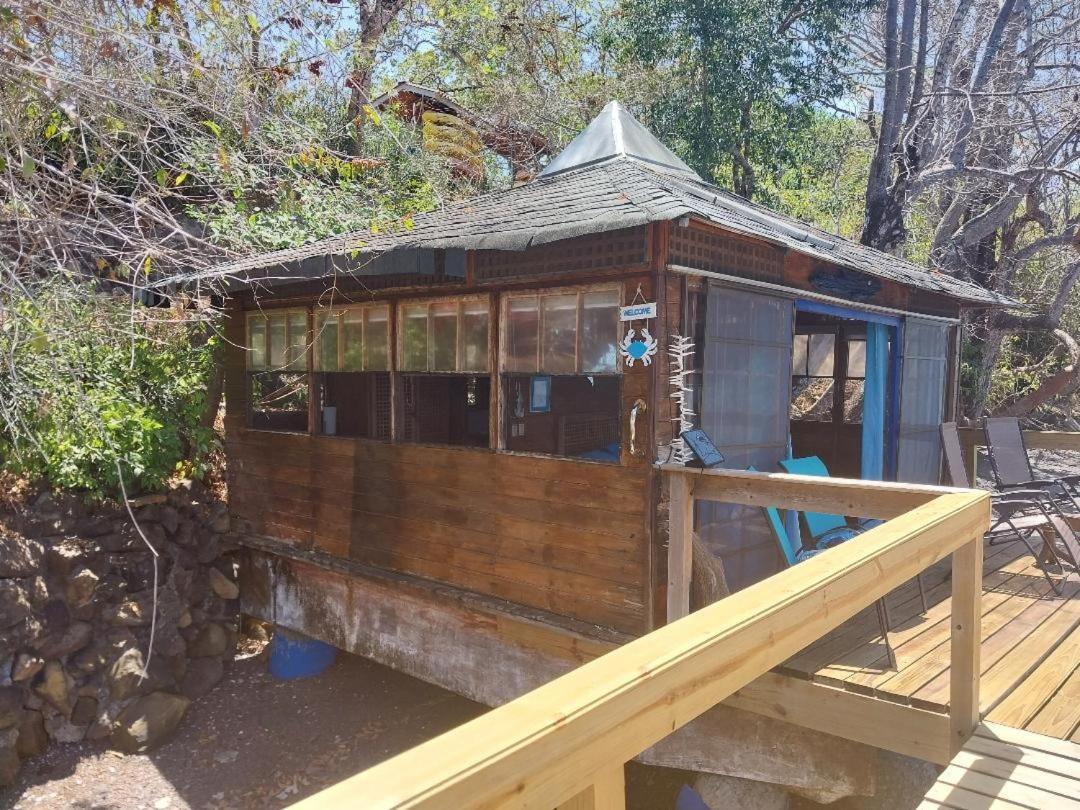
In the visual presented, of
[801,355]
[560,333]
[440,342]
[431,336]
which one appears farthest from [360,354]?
[801,355]

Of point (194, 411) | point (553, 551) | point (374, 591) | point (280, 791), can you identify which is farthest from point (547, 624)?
point (194, 411)

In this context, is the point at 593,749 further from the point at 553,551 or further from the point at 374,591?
the point at 374,591

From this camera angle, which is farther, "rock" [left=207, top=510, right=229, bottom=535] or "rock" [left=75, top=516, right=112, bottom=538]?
"rock" [left=207, top=510, right=229, bottom=535]

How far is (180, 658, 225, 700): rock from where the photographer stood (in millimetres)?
7384

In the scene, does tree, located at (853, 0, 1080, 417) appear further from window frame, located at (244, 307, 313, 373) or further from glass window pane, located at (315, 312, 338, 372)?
window frame, located at (244, 307, 313, 373)

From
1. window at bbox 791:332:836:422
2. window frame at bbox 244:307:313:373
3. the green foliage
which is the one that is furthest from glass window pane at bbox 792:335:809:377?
the green foliage

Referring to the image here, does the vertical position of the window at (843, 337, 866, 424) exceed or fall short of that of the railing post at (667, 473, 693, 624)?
it exceeds it

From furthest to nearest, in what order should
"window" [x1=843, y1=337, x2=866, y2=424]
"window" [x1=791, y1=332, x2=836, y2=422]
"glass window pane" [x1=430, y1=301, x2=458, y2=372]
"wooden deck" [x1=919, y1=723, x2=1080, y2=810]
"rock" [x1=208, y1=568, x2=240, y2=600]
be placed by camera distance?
"window" [x1=791, y1=332, x2=836, y2=422]
"window" [x1=843, y1=337, x2=866, y2=424]
"rock" [x1=208, y1=568, x2=240, y2=600]
"glass window pane" [x1=430, y1=301, x2=458, y2=372]
"wooden deck" [x1=919, y1=723, x2=1080, y2=810]

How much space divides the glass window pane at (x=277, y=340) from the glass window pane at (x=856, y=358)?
5.68 m

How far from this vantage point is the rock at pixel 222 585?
25.4 feet

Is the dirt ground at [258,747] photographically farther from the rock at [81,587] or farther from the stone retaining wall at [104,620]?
the rock at [81,587]

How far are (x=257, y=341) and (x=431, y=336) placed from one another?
251 centimetres

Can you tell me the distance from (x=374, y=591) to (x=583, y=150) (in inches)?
166

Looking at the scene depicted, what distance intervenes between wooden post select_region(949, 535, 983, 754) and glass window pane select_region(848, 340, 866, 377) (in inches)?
216
